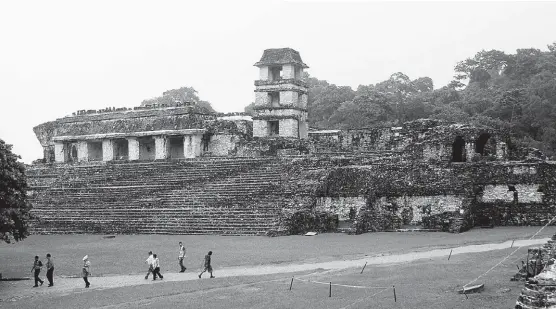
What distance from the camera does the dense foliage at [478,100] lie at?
149 feet

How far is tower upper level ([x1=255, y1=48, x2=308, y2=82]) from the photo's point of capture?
4156 centimetres

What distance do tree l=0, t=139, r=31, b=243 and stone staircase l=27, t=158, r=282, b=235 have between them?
881 centimetres

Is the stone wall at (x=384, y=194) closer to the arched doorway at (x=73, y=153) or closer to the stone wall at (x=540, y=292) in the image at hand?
the stone wall at (x=540, y=292)

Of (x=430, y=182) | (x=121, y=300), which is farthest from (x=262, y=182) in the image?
(x=121, y=300)

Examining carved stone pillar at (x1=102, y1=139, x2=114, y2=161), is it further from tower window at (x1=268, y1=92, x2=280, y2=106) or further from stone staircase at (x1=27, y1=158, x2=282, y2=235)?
tower window at (x1=268, y1=92, x2=280, y2=106)

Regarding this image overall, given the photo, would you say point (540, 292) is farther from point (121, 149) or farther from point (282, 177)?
point (121, 149)

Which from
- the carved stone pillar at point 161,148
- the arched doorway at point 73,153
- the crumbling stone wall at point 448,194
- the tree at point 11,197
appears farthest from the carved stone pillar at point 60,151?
the tree at point 11,197

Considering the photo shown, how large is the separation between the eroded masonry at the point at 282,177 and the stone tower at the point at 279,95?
0.24 feet

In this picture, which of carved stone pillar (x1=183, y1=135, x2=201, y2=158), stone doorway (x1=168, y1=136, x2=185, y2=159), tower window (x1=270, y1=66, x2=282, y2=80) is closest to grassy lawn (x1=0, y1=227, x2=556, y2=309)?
carved stone pillar (x1=183, y1=135, x2=201, y2=158)

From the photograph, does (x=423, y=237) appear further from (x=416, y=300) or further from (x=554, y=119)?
(x=554, y=119)

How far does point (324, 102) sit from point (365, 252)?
3989cm

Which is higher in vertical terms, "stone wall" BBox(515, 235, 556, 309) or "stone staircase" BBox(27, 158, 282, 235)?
"stone staircase" BBox(27, 158, 282, 235)

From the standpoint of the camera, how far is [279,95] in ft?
138

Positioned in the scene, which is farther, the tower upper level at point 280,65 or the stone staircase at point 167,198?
the tower upper level at point 280,65
